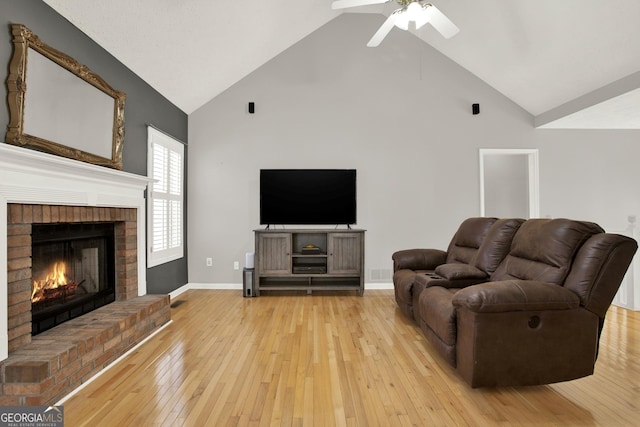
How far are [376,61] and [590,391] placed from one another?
4355 mm

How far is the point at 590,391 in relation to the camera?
2.00 m

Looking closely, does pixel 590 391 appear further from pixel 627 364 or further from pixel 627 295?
pixel 627 295

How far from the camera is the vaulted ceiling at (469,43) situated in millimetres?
2902

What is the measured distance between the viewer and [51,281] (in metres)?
2.47

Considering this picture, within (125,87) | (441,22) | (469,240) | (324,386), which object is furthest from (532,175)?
(125,87)

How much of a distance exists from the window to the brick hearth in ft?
2.92

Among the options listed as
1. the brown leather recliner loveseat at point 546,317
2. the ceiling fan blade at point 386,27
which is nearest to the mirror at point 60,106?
the ceiling fan blade at point 386,27

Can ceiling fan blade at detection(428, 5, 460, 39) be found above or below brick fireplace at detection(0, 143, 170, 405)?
above

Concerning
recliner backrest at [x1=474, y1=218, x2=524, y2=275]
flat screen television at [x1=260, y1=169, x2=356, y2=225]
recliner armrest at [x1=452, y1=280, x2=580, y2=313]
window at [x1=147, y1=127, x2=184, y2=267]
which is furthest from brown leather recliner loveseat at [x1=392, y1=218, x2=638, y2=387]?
window at [x1=147, y1=127, x2=184, y2=267]

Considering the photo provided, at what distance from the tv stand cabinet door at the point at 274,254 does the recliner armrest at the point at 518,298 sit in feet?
8.91

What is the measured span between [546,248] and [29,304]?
3305 millimetres

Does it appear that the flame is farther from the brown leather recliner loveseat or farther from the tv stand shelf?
the brown leather recliner loveseat

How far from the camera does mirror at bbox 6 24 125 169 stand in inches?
79.1

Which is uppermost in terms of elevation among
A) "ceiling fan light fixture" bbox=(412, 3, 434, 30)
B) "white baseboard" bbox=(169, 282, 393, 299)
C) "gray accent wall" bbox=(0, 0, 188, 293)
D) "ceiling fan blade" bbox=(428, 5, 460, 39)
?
"ceiling fan light fixture" bbox=(412, 3, 434, 30)
